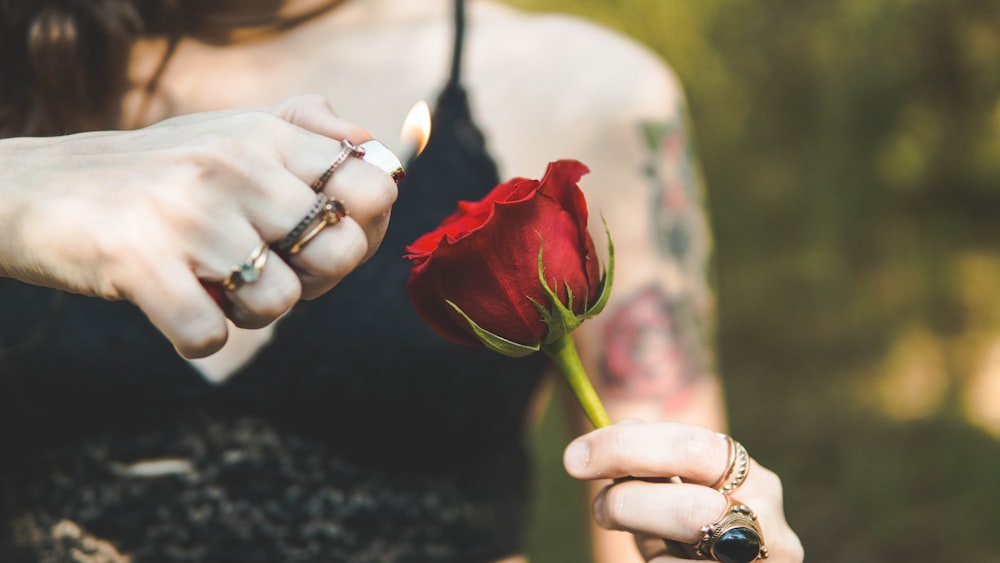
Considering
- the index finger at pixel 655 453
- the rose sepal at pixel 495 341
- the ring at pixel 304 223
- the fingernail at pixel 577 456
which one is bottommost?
→ the fingernail at pixel 577 456

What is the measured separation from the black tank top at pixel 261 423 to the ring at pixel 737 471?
51 cm

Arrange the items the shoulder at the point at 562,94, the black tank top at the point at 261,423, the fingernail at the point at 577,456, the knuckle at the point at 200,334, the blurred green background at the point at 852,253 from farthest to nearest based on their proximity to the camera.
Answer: the blurred green background at the point at 852,253, the shoulder at the point at 562,94, the black tank top at the point at 261,423, the fingernail at the point at 577,456, the knuckle at the point at 200,334

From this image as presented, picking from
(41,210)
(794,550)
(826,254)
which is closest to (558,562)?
(826,254)

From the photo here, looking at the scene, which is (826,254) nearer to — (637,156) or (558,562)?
(558,562)

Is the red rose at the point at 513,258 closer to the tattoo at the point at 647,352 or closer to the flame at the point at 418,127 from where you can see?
the flame at the point at 418,127

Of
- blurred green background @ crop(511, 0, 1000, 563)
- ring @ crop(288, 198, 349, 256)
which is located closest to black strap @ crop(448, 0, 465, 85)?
ring @ crop(288, 198, 349, 256)

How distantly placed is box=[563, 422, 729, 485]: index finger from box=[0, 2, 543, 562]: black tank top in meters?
0.50

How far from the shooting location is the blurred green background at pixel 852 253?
11.5 ft

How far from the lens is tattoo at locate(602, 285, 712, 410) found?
3.59 feet

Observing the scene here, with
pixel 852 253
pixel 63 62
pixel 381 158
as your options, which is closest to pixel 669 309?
pixel 381 158

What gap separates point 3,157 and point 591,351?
2.39 feet

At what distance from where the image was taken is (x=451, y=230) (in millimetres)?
500

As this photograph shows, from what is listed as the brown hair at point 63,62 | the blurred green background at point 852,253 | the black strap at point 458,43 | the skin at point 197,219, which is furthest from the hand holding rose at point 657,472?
the blurred green background at point 852,253

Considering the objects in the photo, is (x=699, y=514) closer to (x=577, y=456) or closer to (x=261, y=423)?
(x=577, y=456)
